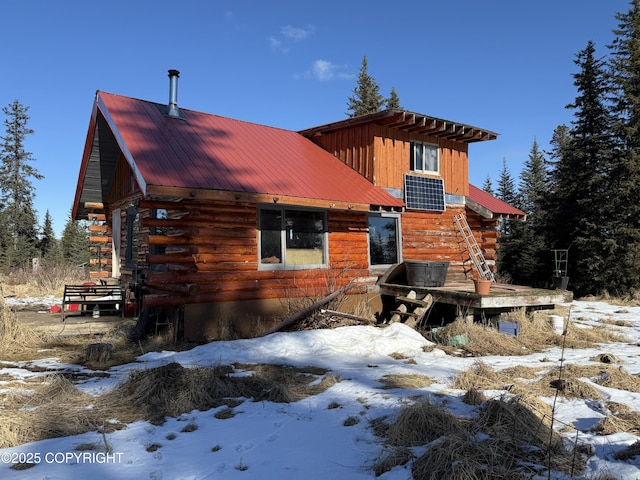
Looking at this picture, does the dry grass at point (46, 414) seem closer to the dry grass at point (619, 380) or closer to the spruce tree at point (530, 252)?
the dry grass at point (619, 380)

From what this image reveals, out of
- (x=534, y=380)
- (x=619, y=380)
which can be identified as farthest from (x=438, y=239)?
(x=619, y=380)

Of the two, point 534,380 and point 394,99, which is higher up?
point 394,99

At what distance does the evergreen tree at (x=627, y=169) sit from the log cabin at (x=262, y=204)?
300 inches

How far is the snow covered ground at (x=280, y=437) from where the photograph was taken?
3.59m

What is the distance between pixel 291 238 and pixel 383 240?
3.08 m

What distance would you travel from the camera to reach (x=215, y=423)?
15.4ft

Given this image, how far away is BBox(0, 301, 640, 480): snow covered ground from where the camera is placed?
359cm

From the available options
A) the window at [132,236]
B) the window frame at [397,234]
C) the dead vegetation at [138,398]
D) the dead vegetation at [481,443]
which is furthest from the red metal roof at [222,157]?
the dead vegetation at [481,443]

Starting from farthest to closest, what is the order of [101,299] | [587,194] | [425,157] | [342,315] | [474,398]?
[587,194] < [425,157] < [101,299] < [342,315] < [474,398]

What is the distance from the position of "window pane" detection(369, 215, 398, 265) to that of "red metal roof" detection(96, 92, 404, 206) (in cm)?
93

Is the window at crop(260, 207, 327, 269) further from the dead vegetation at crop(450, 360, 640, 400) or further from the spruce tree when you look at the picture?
the spruce tree

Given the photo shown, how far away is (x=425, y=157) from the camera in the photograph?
1356 cm

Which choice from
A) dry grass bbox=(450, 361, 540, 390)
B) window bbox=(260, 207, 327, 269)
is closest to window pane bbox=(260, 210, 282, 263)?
window bbox=(260, 207, 327, 269)

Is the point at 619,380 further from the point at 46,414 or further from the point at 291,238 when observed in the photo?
the point at 291,238
